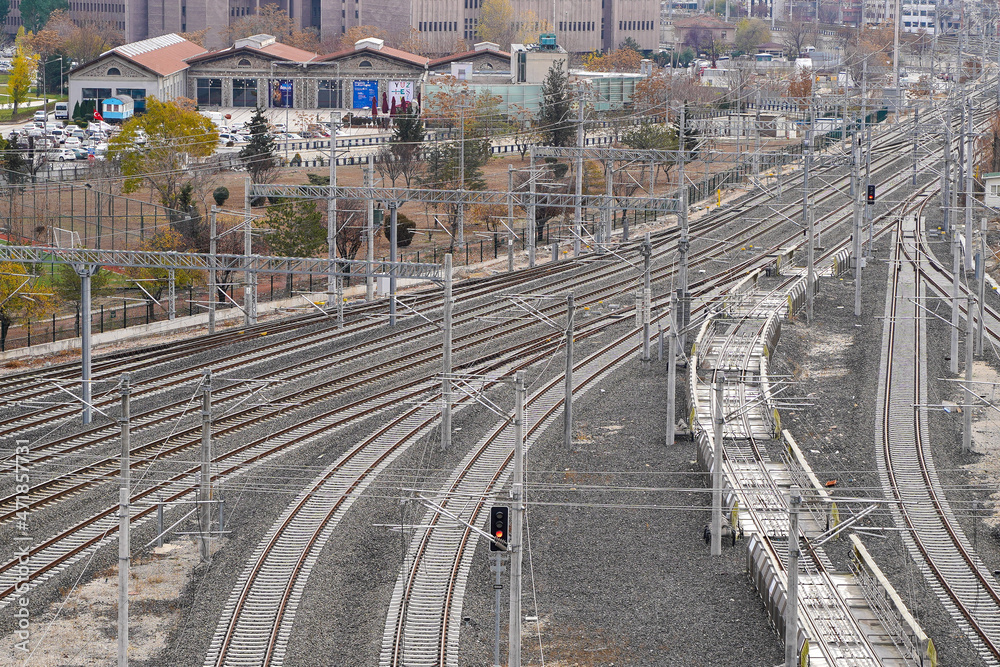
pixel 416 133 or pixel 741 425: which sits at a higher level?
pixel 416 133

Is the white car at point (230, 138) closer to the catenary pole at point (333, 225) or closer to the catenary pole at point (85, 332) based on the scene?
the catenary pole at point (333, 225)

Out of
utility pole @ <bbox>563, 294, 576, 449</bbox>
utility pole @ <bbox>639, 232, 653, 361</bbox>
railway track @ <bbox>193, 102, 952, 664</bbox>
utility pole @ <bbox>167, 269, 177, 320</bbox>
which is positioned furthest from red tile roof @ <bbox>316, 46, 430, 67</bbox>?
railway track @ <bbox>193, 102, 952, 664</bbox>

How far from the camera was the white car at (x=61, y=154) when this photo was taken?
3105 inches

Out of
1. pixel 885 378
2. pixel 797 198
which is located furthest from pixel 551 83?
pixel 885 378

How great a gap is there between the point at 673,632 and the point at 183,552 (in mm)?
9374

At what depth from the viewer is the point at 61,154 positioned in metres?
79.8

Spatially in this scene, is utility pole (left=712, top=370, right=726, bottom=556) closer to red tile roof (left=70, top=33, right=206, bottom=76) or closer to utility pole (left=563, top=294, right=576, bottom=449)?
utility pole (left=563, top=294, right=576, bottom=449)

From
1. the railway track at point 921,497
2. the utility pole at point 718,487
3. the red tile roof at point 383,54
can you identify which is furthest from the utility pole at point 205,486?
the red tile roof at point 383,54

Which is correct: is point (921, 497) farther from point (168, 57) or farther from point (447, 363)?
point (168, 57)

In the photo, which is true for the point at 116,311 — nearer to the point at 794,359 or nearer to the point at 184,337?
the point at 184,337

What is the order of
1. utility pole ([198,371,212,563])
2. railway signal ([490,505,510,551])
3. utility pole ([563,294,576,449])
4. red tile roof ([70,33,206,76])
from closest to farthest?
1. railway signal ([490,505,510,551])
2. utility pole ([198,371,212,563])
3. utility pole ([563,294,576,449])
4. red tile roof ([70,33,206,76])

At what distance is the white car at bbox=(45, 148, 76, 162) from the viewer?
78.9m

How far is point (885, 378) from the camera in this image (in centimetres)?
4066

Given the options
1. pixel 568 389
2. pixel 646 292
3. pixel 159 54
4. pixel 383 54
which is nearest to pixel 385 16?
pixel 383 54
